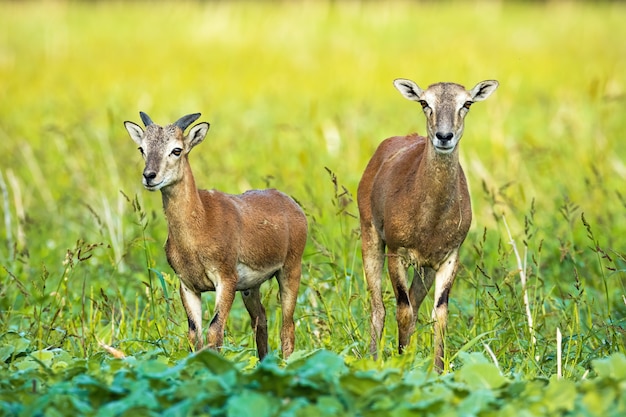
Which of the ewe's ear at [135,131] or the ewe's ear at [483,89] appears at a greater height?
the ewe's ear at [483,89]

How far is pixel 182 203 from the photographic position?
21.7 ft

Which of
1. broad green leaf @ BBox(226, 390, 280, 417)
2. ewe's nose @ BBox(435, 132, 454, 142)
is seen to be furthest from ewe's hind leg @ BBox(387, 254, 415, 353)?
broad green leaf @ BBox(226, 390, 280, 417)

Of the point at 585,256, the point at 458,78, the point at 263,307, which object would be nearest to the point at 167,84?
the point at 458,78

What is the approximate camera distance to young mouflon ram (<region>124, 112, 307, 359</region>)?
645cm

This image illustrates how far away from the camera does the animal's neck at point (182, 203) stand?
6594mm

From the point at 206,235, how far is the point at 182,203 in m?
0.24

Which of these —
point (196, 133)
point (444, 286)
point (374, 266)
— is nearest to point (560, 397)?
point (444, 286)

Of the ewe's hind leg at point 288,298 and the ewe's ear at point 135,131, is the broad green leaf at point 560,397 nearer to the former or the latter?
the ewe's hind leg at point 288,298

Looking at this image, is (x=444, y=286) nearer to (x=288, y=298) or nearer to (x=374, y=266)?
(x=374, y=266)

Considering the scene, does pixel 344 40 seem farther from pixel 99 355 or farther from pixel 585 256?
pixel 99 355

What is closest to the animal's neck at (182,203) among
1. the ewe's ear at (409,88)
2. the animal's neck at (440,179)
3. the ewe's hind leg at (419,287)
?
the animal's neck at (440,179)

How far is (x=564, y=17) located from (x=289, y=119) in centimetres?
1851

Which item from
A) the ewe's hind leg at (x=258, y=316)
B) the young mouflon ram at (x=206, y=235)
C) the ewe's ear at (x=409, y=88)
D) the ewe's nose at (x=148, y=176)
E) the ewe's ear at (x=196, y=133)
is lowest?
the ewe's hind leg at (x=258, y=316)

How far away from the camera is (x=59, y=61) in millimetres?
24266
